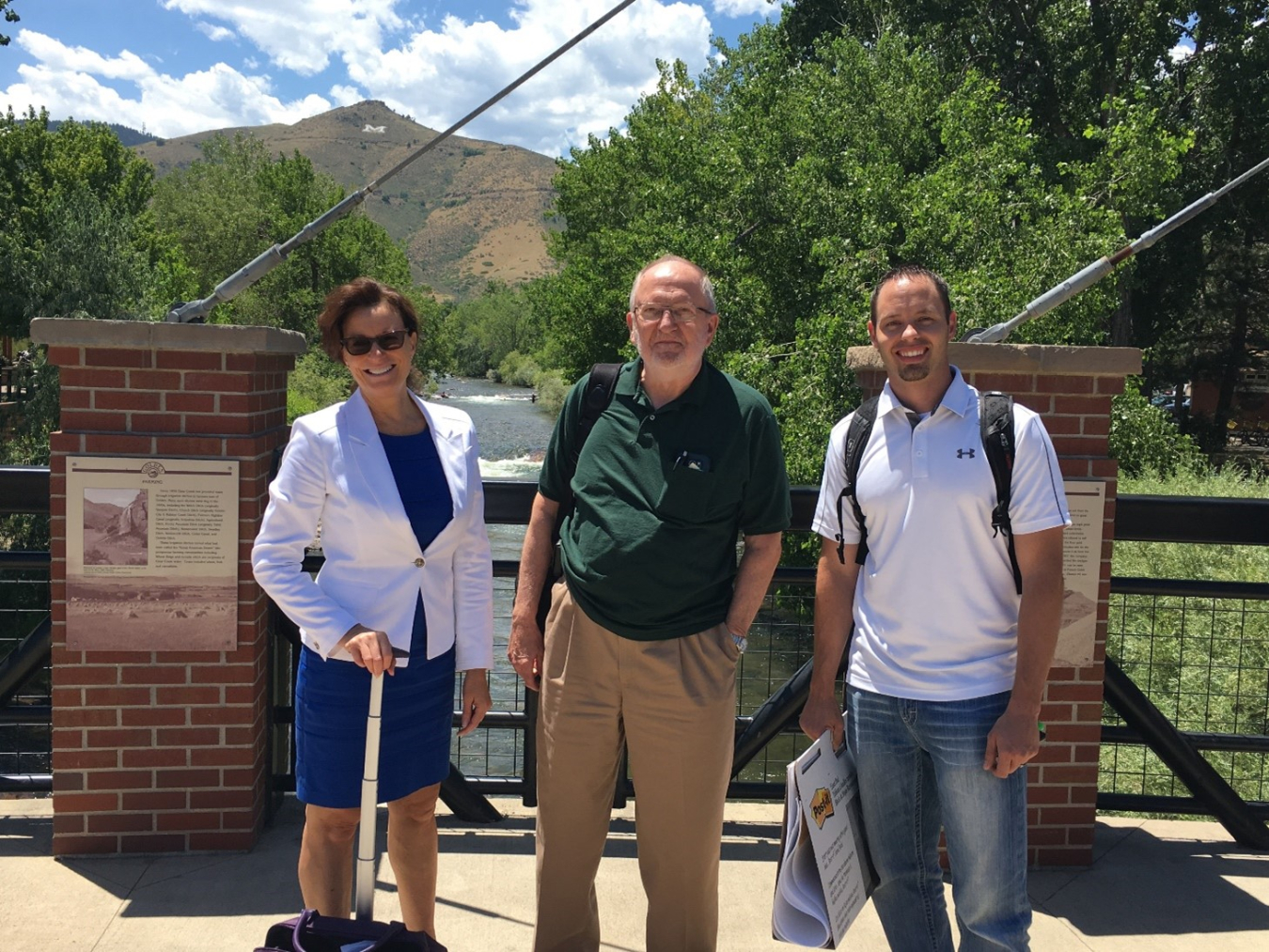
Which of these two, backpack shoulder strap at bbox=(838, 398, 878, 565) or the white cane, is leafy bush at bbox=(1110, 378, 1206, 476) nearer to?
backpack shoulder strap at bbox=(838, 398, 878, 565)

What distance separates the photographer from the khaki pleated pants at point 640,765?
271 cm

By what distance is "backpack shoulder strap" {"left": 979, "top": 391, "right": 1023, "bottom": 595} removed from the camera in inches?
94.0

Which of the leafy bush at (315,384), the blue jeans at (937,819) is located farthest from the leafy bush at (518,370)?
the blue jeans at (937,819)

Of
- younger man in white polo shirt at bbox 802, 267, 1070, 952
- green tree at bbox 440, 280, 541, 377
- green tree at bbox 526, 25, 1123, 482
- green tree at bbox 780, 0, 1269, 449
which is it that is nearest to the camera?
younger man in white polo shirt at bbox 802, 267, 1070, 952

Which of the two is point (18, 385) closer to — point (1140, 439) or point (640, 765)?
point (1140, 439)

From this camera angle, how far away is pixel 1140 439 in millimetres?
18656

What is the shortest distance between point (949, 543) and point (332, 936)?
151cm

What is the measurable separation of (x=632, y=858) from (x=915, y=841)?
146 centimetres

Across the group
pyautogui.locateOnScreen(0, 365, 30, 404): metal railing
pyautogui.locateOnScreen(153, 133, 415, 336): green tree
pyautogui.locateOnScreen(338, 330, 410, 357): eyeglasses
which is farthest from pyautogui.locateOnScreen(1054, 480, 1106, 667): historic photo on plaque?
pyautogui.locateOnScreen(153, 133, 415, 336): green tree

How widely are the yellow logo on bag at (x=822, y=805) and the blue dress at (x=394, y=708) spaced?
0.92 m

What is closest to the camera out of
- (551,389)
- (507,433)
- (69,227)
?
(69,227)

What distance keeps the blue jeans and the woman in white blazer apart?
998mm

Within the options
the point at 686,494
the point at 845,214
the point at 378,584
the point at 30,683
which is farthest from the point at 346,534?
the point at 845,214

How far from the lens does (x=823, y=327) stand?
15391 millimetres
